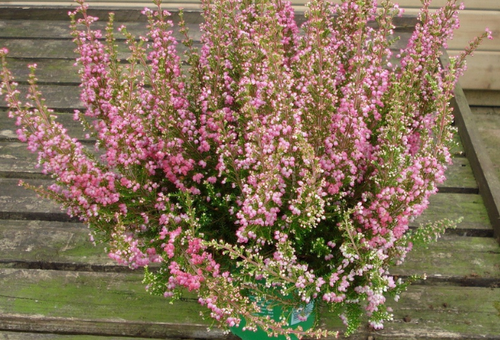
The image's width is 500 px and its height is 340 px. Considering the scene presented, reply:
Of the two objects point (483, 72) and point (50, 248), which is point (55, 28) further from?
point (483, 72)

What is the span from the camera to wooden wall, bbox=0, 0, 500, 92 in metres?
4.89

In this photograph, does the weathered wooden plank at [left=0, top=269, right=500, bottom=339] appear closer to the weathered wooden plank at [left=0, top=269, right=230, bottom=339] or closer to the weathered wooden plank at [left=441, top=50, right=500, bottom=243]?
the weathered wooden plank at [left=0, top=269, right=230, bottom=339]

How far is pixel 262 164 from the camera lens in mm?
1591

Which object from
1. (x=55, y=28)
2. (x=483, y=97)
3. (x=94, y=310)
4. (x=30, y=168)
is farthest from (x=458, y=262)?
(x=483, y=97)

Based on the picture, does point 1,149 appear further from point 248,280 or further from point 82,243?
point 248,280

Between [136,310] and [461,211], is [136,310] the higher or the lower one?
the lower one

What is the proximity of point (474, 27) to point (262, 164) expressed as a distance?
4626 millimetres

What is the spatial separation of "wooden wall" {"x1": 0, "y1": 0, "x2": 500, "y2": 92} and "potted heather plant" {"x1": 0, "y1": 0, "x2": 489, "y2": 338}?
306 centimetres

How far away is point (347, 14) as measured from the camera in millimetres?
2195

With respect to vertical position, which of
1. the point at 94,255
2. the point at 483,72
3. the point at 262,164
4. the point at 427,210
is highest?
the point at 262,164

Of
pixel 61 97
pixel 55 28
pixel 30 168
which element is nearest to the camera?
pixel 30 168

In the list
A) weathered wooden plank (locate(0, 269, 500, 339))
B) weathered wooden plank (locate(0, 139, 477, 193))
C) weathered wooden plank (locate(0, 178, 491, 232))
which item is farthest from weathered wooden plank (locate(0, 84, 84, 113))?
weathered wooden plank (locate(0, 269, 500, 339))

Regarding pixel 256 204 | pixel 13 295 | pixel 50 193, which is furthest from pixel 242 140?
pixel 13 295

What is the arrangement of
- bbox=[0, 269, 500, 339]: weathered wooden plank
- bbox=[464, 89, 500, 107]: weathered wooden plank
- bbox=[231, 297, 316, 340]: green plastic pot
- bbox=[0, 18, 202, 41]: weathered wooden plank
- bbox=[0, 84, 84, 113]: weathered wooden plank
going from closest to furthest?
bbox=[231, 297, 316, 340]: green plastic pot, bbox=[0, 269, 500, 339]: weathered wooden plank, bbox=[0, 84, 84, 113]: weathered wooden plank, bbox=[0, 18, 202, 41]: weathered wooden plank, bbox=[464, 89, 500, 107]: weathered wooden plank
